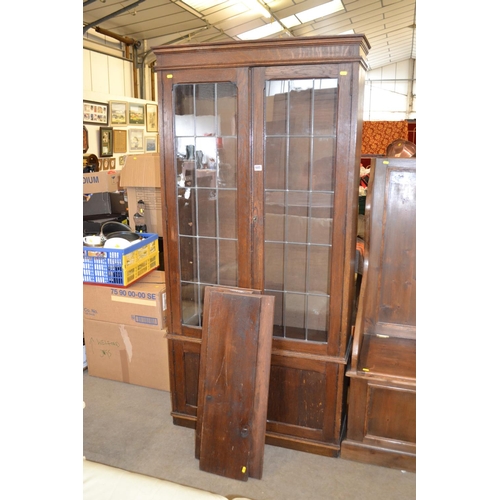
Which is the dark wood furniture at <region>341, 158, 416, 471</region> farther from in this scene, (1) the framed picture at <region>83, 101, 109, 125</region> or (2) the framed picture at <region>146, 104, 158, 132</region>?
(2) the framed picture at <region>146, 104, 158, 132</region>

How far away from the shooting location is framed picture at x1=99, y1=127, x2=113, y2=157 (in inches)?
267

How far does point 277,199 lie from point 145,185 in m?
2.11

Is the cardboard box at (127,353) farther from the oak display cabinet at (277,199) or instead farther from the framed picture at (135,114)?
the framed picture at (135,114)

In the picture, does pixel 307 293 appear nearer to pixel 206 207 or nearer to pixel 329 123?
pixel 206 207

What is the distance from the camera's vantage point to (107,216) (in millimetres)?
4293

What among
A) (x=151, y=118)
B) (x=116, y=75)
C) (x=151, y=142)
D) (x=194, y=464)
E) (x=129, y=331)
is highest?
(x=116, y=75)

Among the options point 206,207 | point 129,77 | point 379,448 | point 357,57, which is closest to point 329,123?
point 357,57

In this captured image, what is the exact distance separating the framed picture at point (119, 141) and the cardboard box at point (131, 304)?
15.1ft

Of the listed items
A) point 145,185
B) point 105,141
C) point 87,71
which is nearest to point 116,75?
point 87,71

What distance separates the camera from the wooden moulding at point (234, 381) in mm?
2199

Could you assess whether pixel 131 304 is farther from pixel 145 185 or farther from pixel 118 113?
pixel 118 113

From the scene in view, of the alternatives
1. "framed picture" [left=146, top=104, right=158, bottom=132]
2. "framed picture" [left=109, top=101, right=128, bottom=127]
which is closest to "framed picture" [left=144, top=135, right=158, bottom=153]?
"framed picture" [left=146, top=104, right=158, bottom=132]

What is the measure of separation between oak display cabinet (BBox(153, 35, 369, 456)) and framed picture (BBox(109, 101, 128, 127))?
5061mm

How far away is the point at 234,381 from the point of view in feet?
7.31
